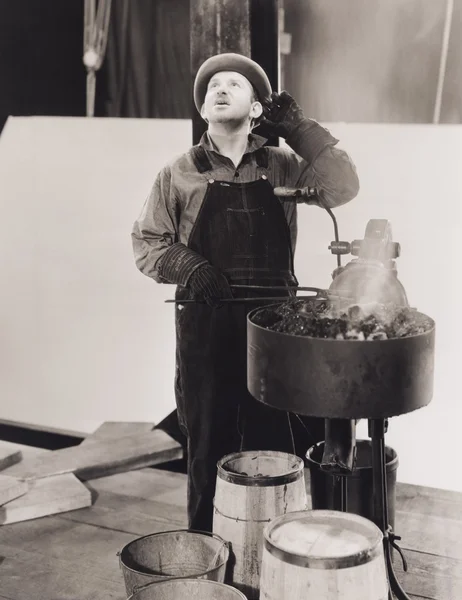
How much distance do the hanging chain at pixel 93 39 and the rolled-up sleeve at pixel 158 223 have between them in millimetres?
1649

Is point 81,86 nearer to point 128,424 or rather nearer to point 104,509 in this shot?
point 128,424

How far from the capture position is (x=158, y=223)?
381cm

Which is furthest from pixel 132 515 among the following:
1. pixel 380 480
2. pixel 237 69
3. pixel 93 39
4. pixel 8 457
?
pixel 93 39

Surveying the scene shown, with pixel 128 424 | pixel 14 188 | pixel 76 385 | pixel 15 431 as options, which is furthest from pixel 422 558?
pixel 14 188

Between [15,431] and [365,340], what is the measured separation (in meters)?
4.01

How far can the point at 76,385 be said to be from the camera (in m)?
5.61

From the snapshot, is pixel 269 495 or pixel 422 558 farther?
pixel 422 558

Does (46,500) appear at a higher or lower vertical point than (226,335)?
lower

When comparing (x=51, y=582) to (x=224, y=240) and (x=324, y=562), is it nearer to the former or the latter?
(x=324, y=562)

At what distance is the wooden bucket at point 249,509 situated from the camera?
10.3 feet

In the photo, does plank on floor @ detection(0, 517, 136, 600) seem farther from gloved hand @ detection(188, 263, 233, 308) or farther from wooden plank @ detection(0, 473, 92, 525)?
gloved hand @ detection(188, 263, 233, 308)

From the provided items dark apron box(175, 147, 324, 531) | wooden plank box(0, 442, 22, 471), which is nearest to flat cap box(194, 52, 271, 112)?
dark apron box(175, 147, 324, 531)

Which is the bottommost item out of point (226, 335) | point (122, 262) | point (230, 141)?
point (226, 335)

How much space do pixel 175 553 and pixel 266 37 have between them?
2.69 m
